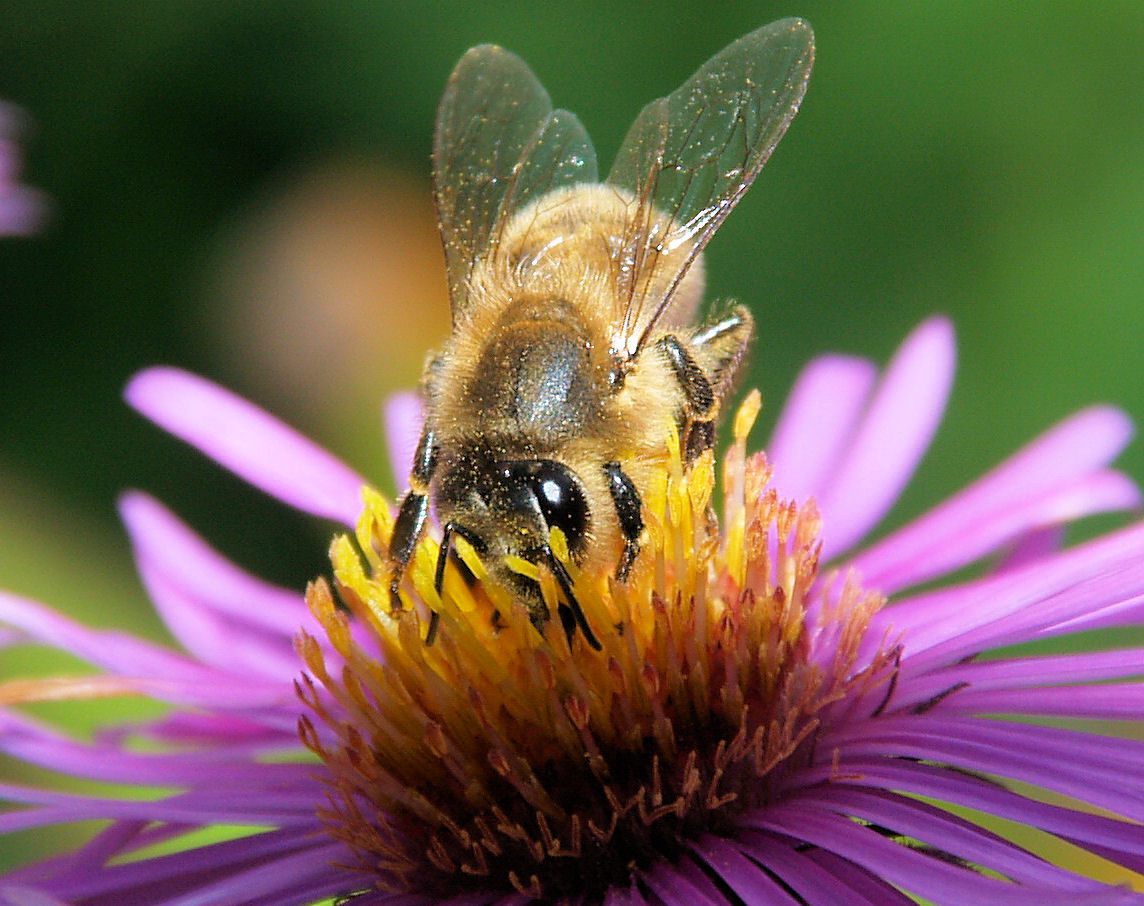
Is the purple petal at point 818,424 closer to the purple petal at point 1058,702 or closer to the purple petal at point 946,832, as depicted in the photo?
the purple petal at point 1058,702

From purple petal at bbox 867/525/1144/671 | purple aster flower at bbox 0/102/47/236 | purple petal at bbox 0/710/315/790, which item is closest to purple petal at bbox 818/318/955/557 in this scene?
purple petal at bbox 867/525/1144/671

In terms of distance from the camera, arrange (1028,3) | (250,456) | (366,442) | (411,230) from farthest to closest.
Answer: (411,230) < (1028,3) < (366,442) < (250,456)

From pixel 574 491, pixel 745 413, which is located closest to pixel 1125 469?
pixel 745 413

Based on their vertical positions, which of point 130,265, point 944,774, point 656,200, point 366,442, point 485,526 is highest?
point 130,265

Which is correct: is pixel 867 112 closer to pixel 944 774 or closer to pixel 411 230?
pixel 411 230

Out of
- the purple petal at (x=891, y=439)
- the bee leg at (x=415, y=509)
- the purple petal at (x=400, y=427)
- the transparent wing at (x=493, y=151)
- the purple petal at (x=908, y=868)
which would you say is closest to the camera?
the purple petal at (x=908, y=868)

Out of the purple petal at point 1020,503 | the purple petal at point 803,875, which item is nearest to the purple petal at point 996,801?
the purple petal at point 803,875
